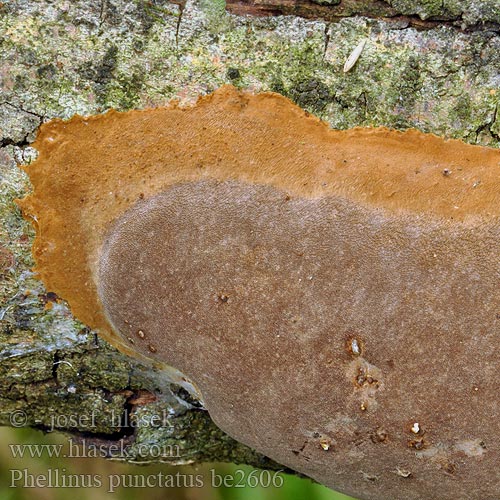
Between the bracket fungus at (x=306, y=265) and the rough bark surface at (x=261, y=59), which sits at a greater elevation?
the rough bark surface at (x=261, y=59)

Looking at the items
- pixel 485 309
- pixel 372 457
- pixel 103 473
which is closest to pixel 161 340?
pixel 372 457

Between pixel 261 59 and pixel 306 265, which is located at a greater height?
pixel 261 59

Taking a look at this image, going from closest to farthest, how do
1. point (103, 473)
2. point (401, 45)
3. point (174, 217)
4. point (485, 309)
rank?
point (485, 309)
point (174, 217)
point (401, 45)
point (103, 473)

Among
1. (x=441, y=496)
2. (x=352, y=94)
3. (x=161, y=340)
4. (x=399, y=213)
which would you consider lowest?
(x=441, y=496)

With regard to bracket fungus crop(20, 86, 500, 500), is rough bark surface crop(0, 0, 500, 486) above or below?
above

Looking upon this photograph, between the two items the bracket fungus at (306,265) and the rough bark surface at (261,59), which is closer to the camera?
the bracket fungus at (306,265)

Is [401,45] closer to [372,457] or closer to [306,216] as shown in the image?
[306,216]

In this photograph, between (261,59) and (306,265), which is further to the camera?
(261,59)

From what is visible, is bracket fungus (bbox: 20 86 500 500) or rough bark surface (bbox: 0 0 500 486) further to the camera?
rough bark surface (bbox: 0 0 500 486)
